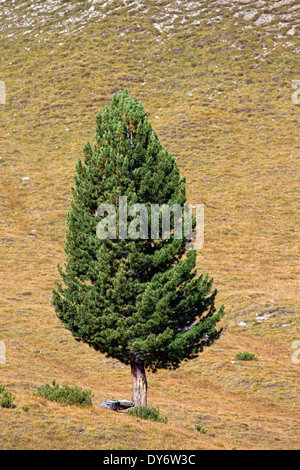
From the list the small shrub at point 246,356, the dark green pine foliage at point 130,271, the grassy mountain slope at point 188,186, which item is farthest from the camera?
the small shrub at point 246,356

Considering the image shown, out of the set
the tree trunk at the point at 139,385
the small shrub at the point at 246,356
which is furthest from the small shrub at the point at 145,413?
the small shrub at the point at 246,356

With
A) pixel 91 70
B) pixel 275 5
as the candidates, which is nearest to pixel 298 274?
pixel 91 70

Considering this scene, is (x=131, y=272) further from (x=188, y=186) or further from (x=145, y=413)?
(x=188, y=186)

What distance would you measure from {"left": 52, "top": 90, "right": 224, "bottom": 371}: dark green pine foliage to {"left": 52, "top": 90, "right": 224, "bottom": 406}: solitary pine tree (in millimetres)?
36

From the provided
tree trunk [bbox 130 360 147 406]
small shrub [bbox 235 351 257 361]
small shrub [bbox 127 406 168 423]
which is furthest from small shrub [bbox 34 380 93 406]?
small shrub [bbox 235 351 257 361]

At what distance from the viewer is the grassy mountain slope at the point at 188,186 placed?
69.4ft

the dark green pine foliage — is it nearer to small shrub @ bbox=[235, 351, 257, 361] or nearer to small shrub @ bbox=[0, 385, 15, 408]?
small shrub @ bbox=[0, 385, 15, 408]

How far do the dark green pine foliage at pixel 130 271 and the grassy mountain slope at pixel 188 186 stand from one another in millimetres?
2889

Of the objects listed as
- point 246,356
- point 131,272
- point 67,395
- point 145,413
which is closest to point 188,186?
point 246,356

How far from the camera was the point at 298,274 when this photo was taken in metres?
40.1

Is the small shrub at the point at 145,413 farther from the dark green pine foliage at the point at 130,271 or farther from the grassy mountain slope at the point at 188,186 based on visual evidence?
the dark green pine foliage at the point at 130,271

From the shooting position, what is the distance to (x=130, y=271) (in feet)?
58.1

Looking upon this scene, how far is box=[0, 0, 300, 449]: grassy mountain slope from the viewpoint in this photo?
21141mm

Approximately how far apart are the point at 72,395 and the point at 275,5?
8936 cm
